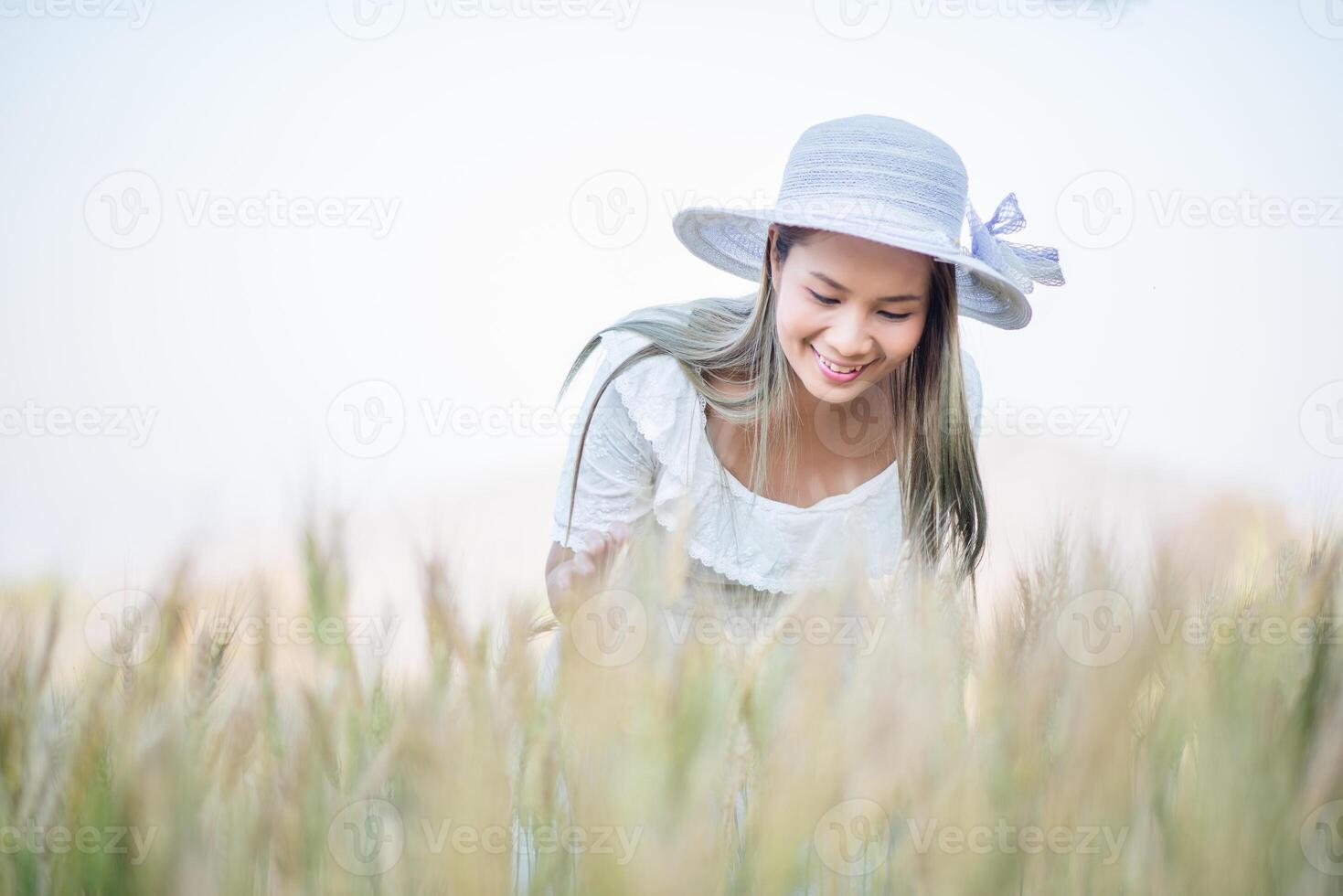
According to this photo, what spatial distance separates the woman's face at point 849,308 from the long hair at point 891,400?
0.16m

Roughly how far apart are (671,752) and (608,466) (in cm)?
148

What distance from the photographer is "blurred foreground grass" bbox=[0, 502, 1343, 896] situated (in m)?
0.55

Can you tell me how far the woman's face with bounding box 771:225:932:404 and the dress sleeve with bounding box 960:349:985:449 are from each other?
0.40m

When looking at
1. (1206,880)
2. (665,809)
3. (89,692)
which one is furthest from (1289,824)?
(89,692)

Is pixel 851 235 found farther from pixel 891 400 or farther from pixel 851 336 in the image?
pixel 891 400

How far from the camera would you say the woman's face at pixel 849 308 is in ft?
5.41

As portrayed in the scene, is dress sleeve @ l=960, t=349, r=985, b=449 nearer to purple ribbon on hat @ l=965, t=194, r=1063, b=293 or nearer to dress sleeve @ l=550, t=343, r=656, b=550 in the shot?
purple ribbon on hat @ l=965, t=194, r=1063, b=293

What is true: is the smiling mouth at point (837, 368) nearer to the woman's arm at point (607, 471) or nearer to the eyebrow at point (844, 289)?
the eyebrow at point (844, 289)

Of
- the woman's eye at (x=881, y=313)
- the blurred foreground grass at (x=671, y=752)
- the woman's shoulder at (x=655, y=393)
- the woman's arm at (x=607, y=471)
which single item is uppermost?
the woman's eye at (x=881, y=313)

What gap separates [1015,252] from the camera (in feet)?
6.98

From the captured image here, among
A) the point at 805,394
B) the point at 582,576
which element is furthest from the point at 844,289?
the point at 582,576

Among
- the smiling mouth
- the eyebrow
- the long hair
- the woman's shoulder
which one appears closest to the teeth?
the smiling mouth

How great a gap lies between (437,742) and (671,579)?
31 cm

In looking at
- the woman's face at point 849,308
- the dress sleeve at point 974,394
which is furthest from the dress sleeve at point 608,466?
the dress sleeve at point 974,394
